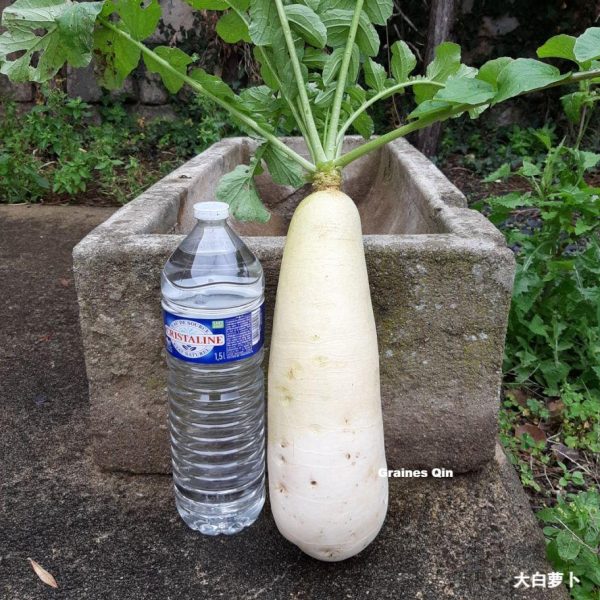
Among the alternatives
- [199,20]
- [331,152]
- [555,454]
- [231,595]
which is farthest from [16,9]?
[199,20]

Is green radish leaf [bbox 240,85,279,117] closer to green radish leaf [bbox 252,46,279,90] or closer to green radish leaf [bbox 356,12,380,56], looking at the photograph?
green radish leaf [bbox 252,46,279,90]

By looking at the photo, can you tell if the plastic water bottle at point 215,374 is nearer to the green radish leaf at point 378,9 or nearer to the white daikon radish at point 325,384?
the white daikon radish at point 325,384

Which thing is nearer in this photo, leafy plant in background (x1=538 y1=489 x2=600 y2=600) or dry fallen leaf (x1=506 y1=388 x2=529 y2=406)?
leafy plant in background (x1=538 y1=489 x2=600 y2=600)

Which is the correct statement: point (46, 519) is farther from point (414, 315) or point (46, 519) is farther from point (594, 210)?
point (594, 210)

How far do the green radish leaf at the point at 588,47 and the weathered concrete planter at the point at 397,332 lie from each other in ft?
1.42

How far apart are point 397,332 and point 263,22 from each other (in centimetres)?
74

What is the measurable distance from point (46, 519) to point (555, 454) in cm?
148

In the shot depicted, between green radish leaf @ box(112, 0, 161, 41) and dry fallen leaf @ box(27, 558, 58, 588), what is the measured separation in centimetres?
118

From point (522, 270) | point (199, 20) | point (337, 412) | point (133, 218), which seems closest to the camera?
point (337, 412)

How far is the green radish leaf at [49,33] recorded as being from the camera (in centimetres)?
126

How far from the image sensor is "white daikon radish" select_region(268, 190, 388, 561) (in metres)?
1.19

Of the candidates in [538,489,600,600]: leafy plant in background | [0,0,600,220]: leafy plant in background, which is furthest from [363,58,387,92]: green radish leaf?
[538,489,600,600]: leafy plant in background

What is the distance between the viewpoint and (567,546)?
1.30m

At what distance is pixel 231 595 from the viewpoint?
4.14 feet
